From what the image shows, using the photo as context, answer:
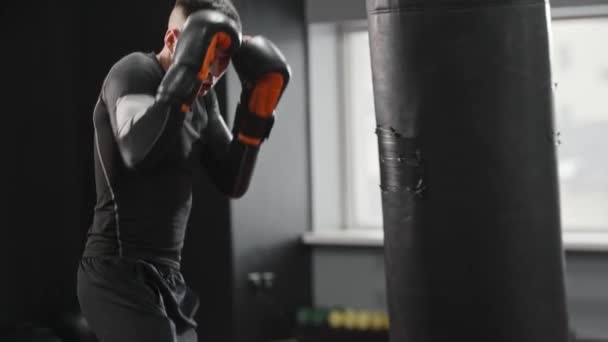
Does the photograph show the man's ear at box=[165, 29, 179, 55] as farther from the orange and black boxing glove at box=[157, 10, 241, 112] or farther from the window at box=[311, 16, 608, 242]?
the window at box=[311, 16, 608, 242]

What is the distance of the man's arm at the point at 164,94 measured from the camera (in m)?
1.94

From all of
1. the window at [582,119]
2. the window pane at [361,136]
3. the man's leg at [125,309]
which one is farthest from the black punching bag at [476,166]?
the window pane at [361,136]

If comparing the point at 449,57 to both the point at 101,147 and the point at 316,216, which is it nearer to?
the point at 101,147

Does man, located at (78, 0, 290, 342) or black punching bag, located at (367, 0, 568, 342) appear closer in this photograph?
man, located at (78, 0, 290, 342)

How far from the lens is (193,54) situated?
199 centimetres

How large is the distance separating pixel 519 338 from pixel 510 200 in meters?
0.31

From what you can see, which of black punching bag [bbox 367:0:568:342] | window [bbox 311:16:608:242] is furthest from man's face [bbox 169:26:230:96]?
window [bbox 311:16:608:242]

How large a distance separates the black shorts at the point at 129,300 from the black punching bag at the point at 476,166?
1.83 feet

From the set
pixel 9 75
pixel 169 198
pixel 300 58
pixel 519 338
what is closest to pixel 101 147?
pixel 169 198

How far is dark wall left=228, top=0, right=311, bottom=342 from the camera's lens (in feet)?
14.3

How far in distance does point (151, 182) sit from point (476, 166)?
0.72 meters

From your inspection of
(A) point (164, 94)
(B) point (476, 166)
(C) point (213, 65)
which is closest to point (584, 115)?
(B) point (476, 166)

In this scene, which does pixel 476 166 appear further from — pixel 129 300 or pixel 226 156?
pixel 129 300

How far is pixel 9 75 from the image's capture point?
14.1 feet
